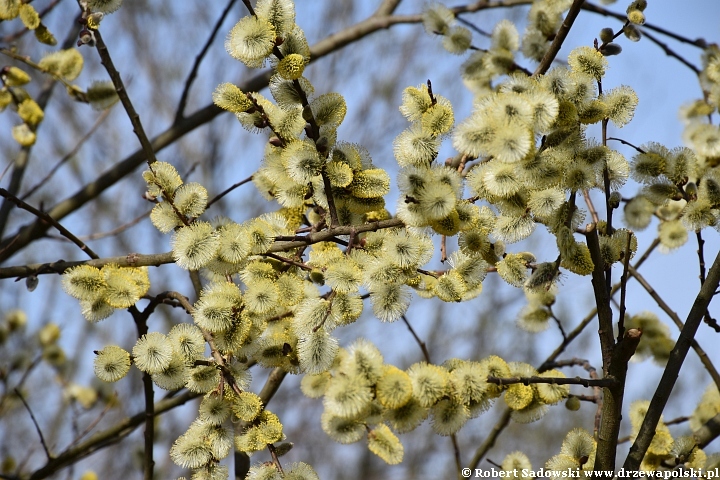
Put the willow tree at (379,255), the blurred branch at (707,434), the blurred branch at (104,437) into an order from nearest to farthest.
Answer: the willow tree at (379,255)
the blurred branch at (707,434)
the blurred branch at (104,437)

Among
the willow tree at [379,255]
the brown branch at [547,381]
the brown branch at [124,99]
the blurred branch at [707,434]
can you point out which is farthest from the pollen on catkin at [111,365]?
the blurred branch at [707,434]

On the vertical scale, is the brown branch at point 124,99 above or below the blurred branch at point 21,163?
below

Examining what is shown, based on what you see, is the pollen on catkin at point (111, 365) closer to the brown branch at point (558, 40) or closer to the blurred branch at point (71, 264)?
the blurred branch at point (71, 264)

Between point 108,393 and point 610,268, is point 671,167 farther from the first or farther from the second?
point 108,393

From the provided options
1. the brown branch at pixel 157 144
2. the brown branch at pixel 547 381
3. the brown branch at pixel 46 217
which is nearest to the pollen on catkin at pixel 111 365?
the brown branch at pixel 46 217

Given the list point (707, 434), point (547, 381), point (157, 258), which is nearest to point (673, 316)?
point (707, 434)

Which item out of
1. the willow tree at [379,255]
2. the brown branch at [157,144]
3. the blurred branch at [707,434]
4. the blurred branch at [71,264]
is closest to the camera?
the willow tree at [379,255]

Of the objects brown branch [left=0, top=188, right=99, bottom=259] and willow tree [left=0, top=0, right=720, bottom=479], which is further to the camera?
brown branch [left=0, top=188, right=99, bottom=259]

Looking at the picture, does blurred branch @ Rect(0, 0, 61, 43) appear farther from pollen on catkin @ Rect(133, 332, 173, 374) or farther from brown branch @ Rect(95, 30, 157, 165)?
pollen on catkin @ Rect(133, 332, 173, 374)


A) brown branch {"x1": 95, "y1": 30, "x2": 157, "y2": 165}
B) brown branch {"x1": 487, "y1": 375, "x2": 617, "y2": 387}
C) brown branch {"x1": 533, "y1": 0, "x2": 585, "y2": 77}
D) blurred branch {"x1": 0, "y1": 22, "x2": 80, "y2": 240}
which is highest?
blurred branch {"x1": 0, "y1": 22, "x2": 80, "y2": 240}

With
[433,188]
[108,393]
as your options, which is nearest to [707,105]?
[433,188]

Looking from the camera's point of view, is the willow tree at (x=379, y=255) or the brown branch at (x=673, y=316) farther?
the brown branch at (x=673, y=316)

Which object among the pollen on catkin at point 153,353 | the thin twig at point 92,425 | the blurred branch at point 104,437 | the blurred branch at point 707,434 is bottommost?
the pollen on catkin at point 153,353

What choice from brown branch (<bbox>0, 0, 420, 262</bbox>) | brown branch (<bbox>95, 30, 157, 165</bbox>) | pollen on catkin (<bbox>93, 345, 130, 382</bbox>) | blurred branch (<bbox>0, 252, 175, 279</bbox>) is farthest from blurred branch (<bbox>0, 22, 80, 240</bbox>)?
pollen on catkin (<bbox>93, 345, 130, 382</bbox>)
